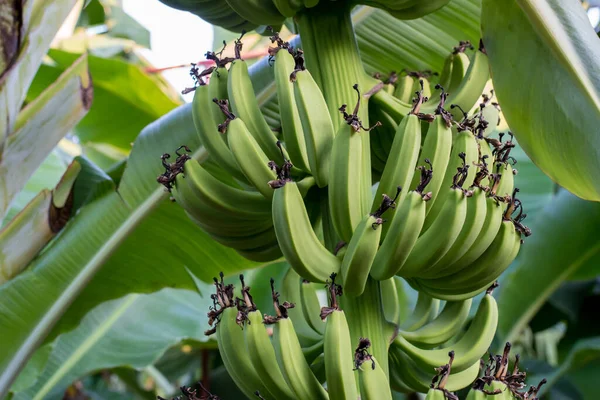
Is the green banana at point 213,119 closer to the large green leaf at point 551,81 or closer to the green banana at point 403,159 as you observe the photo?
the green banana at point 403,159

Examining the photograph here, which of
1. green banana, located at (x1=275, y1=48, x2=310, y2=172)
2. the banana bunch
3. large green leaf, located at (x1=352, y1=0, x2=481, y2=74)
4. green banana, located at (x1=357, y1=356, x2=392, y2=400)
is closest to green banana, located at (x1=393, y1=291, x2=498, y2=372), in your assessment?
the banana bunch

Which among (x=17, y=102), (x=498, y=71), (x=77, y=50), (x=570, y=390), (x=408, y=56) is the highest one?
(x=77, y=50)

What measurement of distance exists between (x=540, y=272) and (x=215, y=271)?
1186mm

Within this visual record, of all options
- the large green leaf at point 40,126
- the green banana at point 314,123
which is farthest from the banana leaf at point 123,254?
the green banana at point 314,123

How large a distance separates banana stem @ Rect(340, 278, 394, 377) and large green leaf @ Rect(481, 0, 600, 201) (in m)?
0.37

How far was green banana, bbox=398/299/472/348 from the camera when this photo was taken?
1.13 m

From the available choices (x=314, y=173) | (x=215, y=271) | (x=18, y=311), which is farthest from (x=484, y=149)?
(x=18, y=311)

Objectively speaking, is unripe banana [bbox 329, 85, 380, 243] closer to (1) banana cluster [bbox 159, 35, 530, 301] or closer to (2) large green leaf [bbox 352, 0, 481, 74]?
(1) banana cluster [bbox 159, 35, 530, 301]

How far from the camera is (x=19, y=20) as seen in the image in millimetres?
1336

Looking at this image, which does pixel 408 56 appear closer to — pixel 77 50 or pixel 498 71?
pixel 498 71

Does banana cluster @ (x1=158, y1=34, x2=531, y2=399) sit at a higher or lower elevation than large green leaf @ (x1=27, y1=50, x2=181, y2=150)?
lower

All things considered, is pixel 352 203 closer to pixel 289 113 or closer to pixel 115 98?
pixel 289 113

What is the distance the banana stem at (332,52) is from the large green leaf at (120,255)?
1.72 feet

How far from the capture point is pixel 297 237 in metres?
0.99
